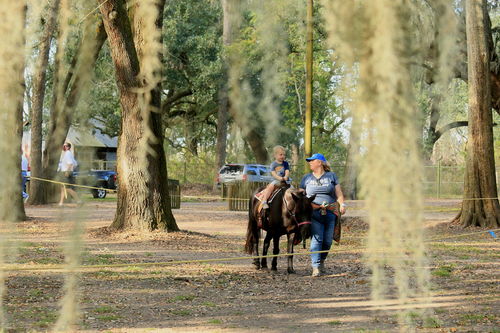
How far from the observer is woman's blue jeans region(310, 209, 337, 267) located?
33.3 ft

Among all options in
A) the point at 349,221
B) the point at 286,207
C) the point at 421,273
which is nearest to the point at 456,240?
the point at 349,221

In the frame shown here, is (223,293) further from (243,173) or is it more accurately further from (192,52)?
(243,173)

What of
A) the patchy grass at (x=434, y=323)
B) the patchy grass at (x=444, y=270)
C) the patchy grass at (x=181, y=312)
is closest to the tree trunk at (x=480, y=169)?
the patchy grass at (x=444, y=270)

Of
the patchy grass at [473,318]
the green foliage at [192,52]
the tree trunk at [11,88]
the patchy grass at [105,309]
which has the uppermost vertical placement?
the green foliage at [192,52]

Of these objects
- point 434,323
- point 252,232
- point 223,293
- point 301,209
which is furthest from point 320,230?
point 434,323

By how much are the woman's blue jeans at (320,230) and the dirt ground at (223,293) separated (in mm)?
435

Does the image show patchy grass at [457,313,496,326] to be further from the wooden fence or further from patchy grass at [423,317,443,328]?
the wooden fence

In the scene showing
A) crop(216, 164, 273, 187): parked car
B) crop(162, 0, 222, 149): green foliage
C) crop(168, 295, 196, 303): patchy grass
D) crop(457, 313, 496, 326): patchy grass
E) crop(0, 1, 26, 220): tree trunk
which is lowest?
crop(457, 313, 496, 326): patchy grass

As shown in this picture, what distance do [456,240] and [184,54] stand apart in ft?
72.1

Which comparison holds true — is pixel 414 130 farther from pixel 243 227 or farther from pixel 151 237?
pixel 243 227

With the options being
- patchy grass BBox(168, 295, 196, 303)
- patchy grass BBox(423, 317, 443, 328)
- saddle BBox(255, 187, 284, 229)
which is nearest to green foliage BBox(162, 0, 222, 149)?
saddle BBox(255, 187, 284, 229)

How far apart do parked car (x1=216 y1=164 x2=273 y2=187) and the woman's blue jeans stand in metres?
25.6

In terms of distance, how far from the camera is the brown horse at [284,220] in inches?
390

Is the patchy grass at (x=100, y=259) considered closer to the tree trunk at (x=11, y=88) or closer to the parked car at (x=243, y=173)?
the tree trunk at (x=11, y=88)
